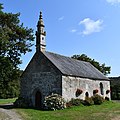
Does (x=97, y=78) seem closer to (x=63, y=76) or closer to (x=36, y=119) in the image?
(x=63, y=76)

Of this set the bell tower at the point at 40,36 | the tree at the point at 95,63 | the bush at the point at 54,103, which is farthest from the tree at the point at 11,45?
the tree at the point at 95,63

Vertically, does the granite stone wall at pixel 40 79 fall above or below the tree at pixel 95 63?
below

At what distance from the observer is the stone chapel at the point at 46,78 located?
26.9 m

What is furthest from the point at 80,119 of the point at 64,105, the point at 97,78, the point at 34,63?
the point at 97,78

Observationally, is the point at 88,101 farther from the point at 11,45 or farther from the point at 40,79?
the point at 11,45

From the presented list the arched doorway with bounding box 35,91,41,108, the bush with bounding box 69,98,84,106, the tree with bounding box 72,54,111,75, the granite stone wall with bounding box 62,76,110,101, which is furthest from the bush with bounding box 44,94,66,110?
the tree with bounding box 72,54,111,75

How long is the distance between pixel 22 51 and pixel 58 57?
522 centimetres

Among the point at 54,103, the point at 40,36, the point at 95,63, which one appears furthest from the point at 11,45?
the point at 95,63

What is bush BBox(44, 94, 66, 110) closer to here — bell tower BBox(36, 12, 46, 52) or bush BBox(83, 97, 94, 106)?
bush BBox(83, 97, 94, 106)

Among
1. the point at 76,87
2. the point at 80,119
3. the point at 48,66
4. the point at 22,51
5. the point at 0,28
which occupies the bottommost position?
the point at 80,119

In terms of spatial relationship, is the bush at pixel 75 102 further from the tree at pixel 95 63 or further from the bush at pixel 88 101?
the tree at pixel 95 63

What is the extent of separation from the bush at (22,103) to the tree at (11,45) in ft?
12.9

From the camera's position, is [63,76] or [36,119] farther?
[63,76]

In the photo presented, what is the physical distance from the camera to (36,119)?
17359 mm
